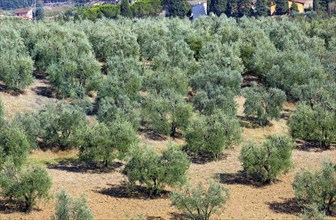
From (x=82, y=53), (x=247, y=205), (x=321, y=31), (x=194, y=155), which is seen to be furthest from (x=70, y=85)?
(x=321, y=31)

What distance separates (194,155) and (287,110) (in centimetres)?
2077

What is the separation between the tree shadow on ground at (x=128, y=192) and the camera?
118ft

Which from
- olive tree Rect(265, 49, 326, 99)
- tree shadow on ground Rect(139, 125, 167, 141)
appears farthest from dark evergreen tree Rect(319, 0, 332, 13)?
tree shadow on ground Rect(139, 125, 167, 141)

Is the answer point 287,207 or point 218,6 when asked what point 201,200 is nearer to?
point 287,207

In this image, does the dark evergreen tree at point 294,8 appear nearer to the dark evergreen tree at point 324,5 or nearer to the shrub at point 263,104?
the dark evergreen tree at point 324,5

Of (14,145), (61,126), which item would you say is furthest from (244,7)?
(14,145)

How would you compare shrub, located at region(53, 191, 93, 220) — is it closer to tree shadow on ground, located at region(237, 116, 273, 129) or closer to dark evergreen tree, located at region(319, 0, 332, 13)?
tree shadow on ground, located at region(237, 116, 273, 129)

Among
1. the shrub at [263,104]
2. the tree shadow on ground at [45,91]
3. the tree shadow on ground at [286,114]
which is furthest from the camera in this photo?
the tree shadow on ground at [286,114]

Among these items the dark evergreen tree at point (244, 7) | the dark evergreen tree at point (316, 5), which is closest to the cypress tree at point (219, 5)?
the dark evergreen tree at point (244, 7)

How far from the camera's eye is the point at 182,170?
36062mm

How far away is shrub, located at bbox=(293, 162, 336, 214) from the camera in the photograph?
109ft

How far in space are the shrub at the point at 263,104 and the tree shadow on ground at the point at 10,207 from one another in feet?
95.9

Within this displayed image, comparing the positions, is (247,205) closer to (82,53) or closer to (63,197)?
(63,197)

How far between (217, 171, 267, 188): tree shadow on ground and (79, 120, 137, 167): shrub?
716 centimetres
